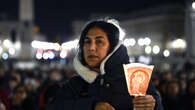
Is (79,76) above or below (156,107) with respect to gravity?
above

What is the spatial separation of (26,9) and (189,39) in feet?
60.4

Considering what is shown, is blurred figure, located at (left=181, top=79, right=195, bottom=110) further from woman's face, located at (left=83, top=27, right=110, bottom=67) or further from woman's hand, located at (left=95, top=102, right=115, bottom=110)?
woman's hand, located at (left=95, top=102, right=115, bottom=110)

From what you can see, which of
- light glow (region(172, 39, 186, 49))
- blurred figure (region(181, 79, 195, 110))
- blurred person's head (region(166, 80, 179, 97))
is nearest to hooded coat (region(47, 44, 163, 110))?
blurred figure (region(181, 79, 195, 110))

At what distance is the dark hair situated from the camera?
11.5ft

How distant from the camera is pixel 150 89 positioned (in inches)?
128

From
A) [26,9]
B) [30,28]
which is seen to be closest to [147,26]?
[30,28]

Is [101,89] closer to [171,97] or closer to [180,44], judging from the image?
[171,97]

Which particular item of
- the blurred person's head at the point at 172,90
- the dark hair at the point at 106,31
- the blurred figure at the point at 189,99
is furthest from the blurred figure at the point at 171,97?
the dark hair at the point at 106,31

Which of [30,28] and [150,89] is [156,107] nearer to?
[150,89]

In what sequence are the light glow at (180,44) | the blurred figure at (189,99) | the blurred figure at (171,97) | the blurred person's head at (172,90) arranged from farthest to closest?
the light glow at (180,44) → the blurred person's head at (172,90) → the blurred figure at (171,97) → the blurred figure at (189,99)

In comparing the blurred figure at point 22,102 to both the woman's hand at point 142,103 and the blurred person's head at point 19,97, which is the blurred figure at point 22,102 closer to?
the blurred person's head at point 19,97

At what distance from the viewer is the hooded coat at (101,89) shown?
3189 mm

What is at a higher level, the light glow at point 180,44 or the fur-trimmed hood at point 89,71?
the light glow at point 180,44

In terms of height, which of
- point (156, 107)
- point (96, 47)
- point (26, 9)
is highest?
point (26, 9)
